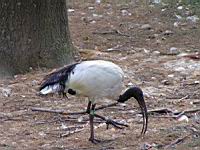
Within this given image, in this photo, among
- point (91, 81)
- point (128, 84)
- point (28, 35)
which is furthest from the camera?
point (28, 35)

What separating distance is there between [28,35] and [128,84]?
4.12 ft

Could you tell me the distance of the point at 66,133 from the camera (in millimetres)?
5570

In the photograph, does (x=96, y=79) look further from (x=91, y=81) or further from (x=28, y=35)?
(x=28, y=35)

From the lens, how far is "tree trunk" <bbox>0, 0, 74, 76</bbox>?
7695 millimetres

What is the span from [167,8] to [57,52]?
3885 mm

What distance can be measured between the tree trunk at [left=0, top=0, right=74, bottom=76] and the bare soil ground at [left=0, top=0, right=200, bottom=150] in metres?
0.19

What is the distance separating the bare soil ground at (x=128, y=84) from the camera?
5.40 m

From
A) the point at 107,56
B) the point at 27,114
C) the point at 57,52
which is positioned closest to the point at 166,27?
the point at 107,56

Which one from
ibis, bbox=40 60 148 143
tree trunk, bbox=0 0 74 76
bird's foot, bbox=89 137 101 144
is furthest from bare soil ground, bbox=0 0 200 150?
ibis, bbox=40 60 148 143

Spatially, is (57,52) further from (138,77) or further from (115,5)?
(115,5)

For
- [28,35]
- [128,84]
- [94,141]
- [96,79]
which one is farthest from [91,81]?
[28,35]

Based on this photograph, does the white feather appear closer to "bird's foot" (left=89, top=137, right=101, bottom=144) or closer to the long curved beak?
the long curved beak

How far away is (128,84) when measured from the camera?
286 inches

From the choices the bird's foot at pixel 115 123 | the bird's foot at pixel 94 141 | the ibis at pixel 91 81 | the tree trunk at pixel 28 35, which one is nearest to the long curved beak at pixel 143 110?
the ibis at pixel 91 81
